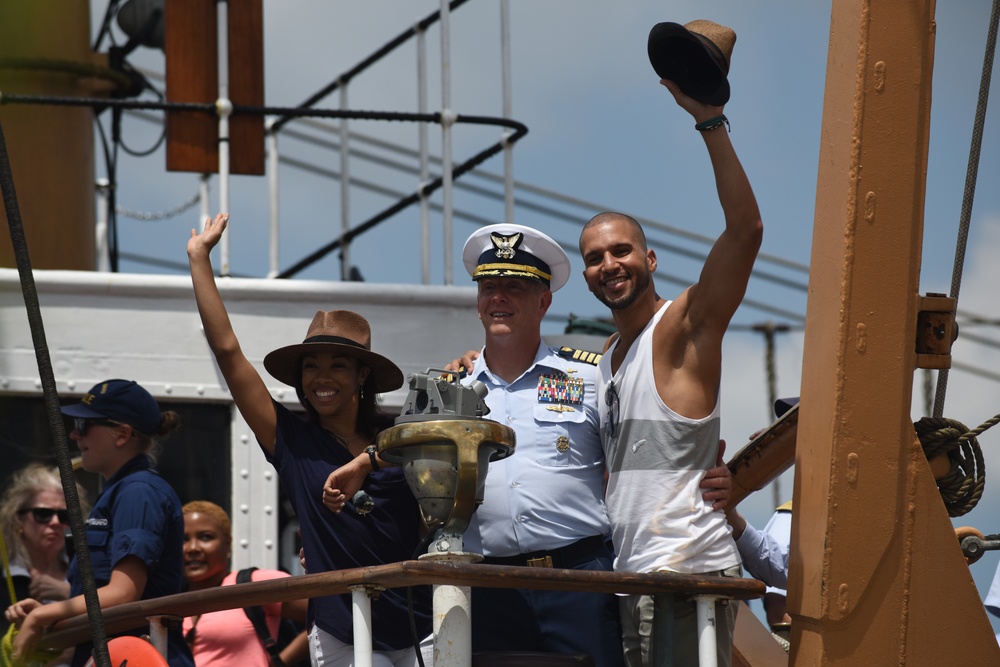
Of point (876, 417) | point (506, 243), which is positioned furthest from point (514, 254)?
point (876, 417)

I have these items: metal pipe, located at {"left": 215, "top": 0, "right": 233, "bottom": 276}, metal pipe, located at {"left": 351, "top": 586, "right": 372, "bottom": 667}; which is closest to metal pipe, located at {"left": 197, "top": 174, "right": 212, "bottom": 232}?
metal pipe, located at {"left": 215, "top": 0, "right": 233, "bottom": 276}

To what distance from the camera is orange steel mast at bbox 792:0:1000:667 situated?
3.36 metres

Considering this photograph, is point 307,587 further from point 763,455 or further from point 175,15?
point 175,15

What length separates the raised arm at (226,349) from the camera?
3.99 m

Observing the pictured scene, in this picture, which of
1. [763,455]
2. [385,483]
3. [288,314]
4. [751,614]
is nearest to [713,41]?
[763,455]

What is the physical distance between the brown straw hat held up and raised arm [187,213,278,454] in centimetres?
156

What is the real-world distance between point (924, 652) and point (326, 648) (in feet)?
5.82

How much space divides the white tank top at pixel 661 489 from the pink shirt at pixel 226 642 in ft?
6.16

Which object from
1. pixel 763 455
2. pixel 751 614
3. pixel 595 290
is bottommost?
pixel 751 614

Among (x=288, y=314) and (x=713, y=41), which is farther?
(x=288, y=314)

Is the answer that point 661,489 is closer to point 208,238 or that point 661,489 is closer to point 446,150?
point 208,238

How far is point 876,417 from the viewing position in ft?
11.1

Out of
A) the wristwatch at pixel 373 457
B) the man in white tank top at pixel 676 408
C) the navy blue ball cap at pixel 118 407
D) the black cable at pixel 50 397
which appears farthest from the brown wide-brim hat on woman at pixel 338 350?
the black cable at pixel 50 397

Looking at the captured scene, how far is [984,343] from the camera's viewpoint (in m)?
12.1
